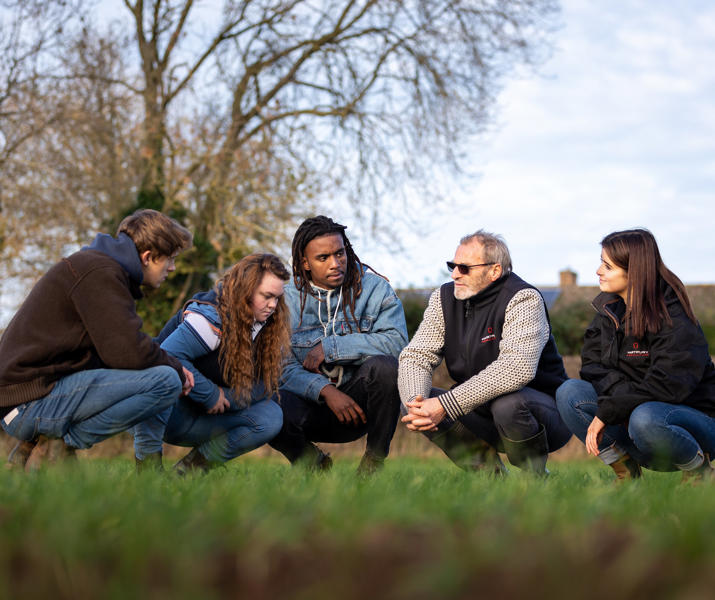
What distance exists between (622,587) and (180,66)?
16885 mm

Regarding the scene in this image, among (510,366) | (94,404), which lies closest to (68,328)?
Answer: (94,404)

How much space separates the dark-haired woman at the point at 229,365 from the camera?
5141mm

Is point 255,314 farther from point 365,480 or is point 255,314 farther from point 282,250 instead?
point 282,250

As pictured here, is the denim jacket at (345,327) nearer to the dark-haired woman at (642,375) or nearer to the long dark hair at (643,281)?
the dark-haired woman at (642,375)

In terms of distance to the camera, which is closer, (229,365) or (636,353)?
(636,353)

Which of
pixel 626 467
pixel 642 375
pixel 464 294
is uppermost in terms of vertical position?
pixel 464 294

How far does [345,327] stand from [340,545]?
3904 millimetres

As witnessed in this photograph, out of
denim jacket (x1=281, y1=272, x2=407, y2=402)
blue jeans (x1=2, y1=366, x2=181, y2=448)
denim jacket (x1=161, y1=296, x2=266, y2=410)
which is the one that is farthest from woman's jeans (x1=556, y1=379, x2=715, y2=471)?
blue jeans (x1=2, y1=366, x2=181, y2=448)

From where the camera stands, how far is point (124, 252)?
463 centimetres

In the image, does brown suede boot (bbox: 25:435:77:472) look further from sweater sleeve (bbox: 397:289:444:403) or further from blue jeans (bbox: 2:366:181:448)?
sweater sleeve (bbox: 397:289:444:403)

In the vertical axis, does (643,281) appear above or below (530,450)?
above

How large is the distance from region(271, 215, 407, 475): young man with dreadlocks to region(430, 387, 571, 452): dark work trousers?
1.50 ft

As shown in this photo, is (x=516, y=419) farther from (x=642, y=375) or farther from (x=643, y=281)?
(x=643, y=281)

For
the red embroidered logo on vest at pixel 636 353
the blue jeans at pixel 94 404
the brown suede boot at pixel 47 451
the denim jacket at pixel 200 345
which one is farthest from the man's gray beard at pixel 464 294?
the brown suede boot at pixel 47 451
